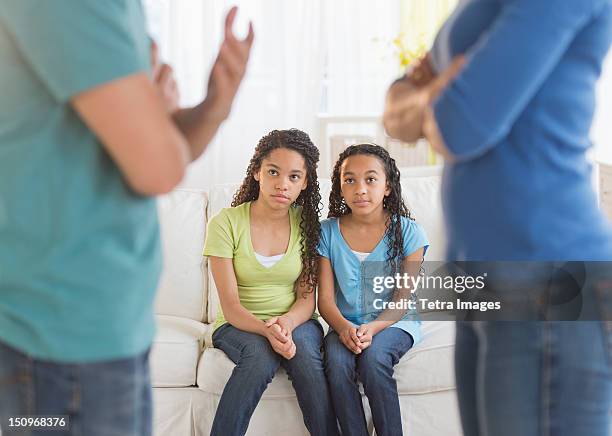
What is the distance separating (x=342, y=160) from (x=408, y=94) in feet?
4.36

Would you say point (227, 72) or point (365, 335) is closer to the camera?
point (227, 72)

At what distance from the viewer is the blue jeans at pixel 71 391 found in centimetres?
67

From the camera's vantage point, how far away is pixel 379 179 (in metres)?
2.08

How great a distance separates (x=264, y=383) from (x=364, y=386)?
24cm

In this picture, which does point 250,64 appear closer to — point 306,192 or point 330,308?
point 306,192

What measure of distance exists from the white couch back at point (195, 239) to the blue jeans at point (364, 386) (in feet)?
1.49

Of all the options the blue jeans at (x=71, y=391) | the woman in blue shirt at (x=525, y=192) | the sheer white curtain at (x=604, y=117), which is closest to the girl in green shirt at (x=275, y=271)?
the woman in blue shirt at (x=525, y=192)

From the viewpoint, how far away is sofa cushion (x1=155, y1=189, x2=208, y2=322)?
2.34 metres

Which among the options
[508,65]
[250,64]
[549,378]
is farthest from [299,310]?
[250,64]

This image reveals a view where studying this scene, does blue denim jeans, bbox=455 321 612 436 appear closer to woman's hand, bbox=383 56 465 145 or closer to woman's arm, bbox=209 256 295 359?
woman's hand, bbox=383 56 465 145

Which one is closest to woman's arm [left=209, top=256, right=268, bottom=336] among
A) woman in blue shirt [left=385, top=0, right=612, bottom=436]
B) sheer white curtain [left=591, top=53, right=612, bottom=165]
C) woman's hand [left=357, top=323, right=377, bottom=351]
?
woman's hand [left=357, top=323, right=377, bottom=351]

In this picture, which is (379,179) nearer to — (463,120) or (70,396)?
(463,120)

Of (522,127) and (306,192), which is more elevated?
(306,192)

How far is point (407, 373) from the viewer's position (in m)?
2.01
